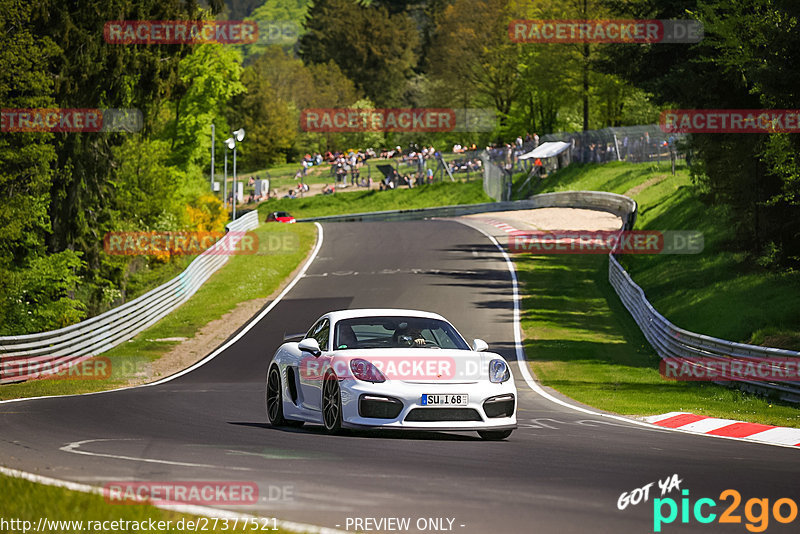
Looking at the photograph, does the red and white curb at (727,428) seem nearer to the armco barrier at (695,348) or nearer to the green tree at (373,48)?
the armco barrier at (695,348)

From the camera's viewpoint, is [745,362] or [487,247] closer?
[745,362]

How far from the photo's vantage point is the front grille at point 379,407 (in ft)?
38.4

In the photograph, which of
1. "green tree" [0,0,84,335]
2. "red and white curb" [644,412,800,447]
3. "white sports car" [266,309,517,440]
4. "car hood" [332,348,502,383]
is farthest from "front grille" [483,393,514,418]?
"green tree" [0,0,84,335]

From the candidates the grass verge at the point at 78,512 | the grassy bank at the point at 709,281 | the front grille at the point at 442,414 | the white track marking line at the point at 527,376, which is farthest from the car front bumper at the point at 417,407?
the grassy bank at the point at 709,281

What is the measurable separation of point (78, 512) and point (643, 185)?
59271mm

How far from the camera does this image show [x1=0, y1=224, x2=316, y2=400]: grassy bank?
26016 millimetres

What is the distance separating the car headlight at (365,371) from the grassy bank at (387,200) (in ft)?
226

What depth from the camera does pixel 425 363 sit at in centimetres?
1209

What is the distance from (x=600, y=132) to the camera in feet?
248

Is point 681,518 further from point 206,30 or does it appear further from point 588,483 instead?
point 206,30

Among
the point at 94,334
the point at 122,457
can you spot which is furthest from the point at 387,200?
the point at 122,457

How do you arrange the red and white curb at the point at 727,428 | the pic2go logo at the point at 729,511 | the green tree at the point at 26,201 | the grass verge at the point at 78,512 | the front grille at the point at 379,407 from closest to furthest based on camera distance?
the grass verge at the point at 78,512 → the pic2go logo at the point at 729,511 → the front grille at the point at 379,407 → the red and white curb at the point at 727,428 → the green tree at the point at 26,201

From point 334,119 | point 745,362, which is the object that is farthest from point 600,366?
point 334,119

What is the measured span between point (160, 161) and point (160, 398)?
185 ft
